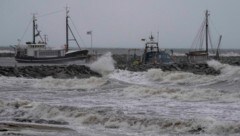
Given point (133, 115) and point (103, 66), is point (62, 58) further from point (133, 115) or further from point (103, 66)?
point (133, 115)

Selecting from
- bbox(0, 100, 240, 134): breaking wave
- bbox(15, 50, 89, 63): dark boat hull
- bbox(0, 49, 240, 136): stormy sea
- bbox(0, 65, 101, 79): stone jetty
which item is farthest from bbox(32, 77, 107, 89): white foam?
bbox(15, 50, 89, 63): dark boat hull

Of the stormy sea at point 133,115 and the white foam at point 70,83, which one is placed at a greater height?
the stormy sea at point 133,115

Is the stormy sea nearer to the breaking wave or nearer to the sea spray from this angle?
the breaking wave

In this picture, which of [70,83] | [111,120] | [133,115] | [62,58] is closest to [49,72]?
[70,83]

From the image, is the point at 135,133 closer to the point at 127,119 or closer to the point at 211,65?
the point at 127,119

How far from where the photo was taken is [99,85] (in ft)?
110

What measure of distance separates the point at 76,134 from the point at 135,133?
70.0 inches

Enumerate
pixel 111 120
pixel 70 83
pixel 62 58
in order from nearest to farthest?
pixel 111 120
pixel 70 83
pixel 62 58

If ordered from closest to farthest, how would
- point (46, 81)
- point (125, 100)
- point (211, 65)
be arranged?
1. point (125, 100)
2. point (46, 81)
3. point (211, 65)

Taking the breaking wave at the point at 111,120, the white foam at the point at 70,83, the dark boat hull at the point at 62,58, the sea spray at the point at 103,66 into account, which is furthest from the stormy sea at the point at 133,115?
the dark boat hull at the point at 62,58

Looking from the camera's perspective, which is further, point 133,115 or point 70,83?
point 70,83

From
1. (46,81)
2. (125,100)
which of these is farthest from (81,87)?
(125,100)

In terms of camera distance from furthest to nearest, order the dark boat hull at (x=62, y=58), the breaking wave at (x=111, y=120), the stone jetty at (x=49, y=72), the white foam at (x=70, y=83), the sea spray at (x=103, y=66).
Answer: the dark boat hull at (x=62, y=58), the sea spray at (x=103, y=66), the stone jetty at (x=49, y=72), the white foam at (x=70, y=83), the breaking wave at (x=111, y=120)

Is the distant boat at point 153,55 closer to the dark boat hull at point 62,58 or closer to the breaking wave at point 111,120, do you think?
the dark boat hull at point 62,58
